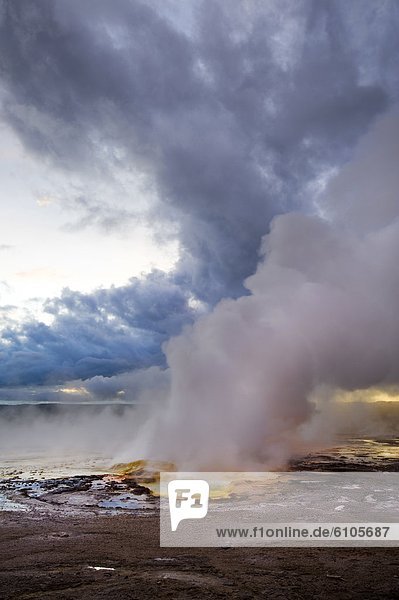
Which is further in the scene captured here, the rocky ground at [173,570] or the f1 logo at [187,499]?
the f1 logo at [187,499]

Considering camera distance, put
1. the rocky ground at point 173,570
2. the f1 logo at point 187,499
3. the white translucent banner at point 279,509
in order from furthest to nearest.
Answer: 1. the f1 logo at point 187,499
2. the white translucent banner at point 279,509
3. the rocky ground at point 173,570

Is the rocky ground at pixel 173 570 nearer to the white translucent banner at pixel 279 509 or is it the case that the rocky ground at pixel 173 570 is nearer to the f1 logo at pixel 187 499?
the white translucent banner at pixel 279 509

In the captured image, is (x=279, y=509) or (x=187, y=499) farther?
(x=187, y=499)

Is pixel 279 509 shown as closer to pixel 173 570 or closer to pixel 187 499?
pixel 187 499

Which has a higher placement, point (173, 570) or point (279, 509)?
point (279, 509)

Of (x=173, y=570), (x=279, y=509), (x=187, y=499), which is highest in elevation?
(x=187, y=499)

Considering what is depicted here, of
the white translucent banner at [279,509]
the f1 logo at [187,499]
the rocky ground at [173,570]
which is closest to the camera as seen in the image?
the rocky ground at [173,570]

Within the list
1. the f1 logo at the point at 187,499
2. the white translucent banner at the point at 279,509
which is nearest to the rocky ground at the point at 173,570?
the white translucent banner at the point at 279,509

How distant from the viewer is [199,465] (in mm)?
30094

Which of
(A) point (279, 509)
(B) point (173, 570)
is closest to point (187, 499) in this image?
(A) point (279, 509)

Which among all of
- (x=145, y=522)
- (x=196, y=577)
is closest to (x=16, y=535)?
(x=145, y=522)

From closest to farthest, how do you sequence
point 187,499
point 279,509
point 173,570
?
point 173,570, point 279,509, point 187,499

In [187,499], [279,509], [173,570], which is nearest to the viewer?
[173,570]

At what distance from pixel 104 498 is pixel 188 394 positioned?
666 inches
